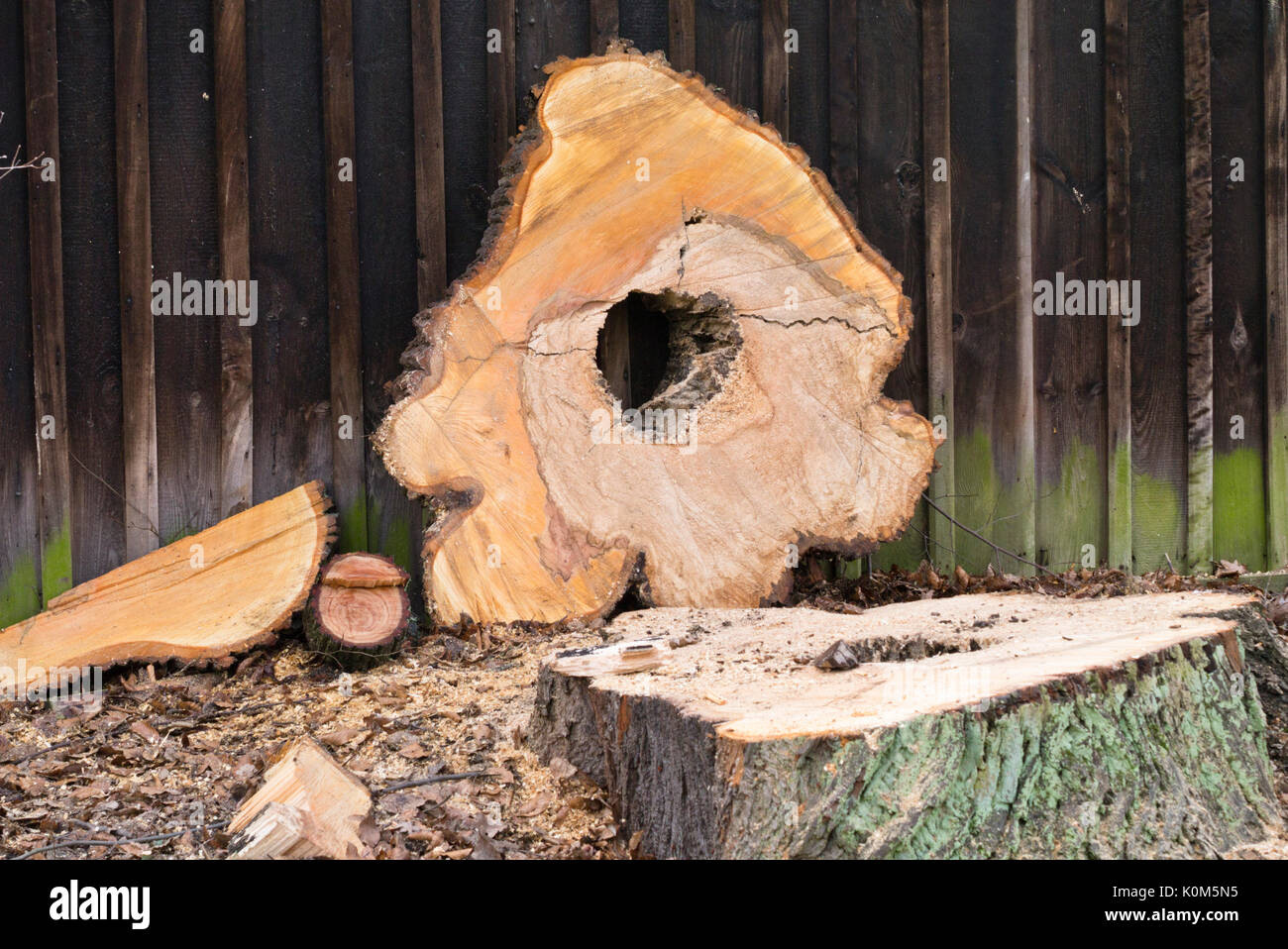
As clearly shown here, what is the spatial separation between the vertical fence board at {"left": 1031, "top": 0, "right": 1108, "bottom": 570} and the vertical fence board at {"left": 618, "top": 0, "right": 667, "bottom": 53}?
5.06ft

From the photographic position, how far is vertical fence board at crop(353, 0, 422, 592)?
13.6 feet

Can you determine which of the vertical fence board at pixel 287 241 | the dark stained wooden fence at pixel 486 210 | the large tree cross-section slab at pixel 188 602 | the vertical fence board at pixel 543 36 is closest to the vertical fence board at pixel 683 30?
the dark stained wooden fence at pixel 486 210

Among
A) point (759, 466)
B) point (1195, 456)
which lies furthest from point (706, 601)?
point (1195, 456)

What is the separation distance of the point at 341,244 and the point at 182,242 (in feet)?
1.81

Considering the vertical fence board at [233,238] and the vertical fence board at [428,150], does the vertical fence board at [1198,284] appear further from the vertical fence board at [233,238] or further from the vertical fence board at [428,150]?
the vertical fence board at [233,238]

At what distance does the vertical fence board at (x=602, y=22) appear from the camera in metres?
4.28

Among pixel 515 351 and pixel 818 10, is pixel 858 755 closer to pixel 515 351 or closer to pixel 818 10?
pixel 515 351

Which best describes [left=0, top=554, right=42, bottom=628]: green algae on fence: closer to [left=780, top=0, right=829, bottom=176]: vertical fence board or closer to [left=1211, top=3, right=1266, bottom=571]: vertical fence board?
[left=780, top=0, right=829, bottom=176]: vertical fence board

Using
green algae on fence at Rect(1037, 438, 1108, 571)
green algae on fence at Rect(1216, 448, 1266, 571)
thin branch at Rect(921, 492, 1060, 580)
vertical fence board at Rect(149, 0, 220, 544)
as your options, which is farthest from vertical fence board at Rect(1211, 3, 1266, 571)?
vertical fence board at Rect(149, 0, 220, 544)

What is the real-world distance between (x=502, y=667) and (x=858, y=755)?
1567mm

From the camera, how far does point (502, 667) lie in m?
3.30

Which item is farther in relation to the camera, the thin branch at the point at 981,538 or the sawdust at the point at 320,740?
the thin branch at the point at 981,538

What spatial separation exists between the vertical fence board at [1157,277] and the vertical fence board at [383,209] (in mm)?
2898

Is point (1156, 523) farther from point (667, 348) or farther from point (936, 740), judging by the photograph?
point (936, 740)
